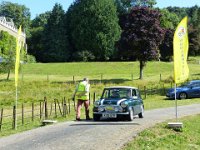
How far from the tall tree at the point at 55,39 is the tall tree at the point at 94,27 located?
2.16 m

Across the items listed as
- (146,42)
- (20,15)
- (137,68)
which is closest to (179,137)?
(146,42)

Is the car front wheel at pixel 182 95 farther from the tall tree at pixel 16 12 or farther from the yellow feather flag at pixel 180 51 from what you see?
the tall tree at pixel 16 12

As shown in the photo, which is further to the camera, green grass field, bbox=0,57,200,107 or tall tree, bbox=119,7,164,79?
tall tree, bbox=119,7,164,79

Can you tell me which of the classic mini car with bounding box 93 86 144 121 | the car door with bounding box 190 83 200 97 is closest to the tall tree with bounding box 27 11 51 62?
the car door with bounding box 190 83 200 97

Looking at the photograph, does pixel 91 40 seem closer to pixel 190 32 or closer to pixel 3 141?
pixel 190 32

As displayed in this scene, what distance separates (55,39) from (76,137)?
82.2m

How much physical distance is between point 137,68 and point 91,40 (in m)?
23.1

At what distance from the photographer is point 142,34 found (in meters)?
57.2

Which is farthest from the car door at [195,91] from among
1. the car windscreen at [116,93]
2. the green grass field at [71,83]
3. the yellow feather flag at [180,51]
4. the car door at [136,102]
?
the yellow feather flag at [180,51]

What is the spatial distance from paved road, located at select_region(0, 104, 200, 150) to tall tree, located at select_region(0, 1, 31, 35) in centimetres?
11408

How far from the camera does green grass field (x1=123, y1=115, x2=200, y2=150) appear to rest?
1434 cm

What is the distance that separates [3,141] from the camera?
1509cm

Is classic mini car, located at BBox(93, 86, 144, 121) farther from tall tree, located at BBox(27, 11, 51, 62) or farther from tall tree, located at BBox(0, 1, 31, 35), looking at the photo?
tall tree, located at BBox(0, 1, 31, 35)

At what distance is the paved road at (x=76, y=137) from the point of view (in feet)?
45.2
